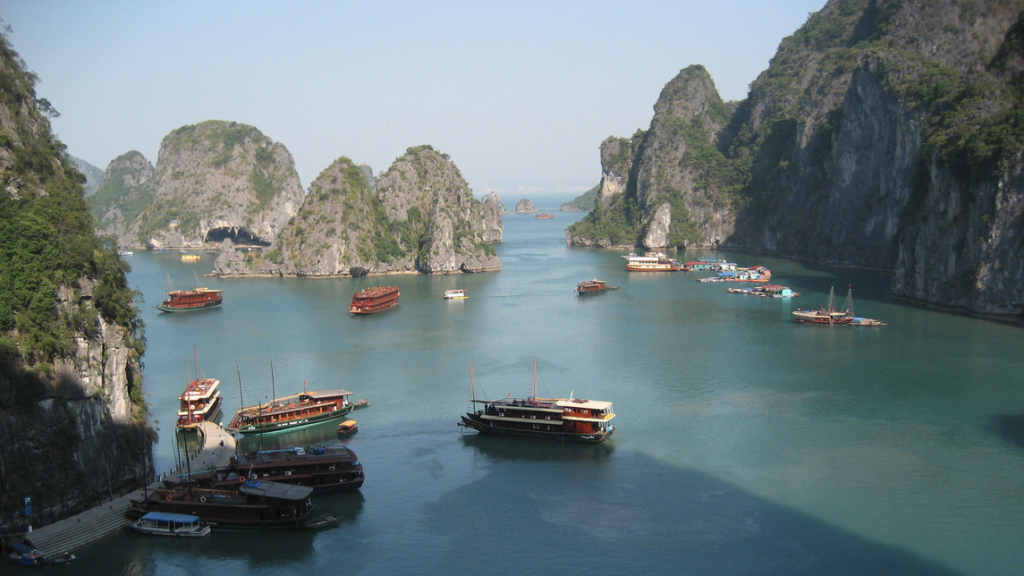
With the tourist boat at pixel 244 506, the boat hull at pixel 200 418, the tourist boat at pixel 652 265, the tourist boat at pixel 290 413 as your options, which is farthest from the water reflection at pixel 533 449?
the tourist boat at pixel 652 265

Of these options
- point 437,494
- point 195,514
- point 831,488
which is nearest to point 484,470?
point 437,494

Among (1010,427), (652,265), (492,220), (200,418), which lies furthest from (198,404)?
(492,220)

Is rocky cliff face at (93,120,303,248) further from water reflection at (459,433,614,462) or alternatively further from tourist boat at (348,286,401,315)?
water reflection at (459,433,614,462)

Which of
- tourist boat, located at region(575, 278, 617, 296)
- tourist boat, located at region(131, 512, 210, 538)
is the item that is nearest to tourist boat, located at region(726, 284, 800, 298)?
tourist boat, located at region(575, 278, 617, 296)

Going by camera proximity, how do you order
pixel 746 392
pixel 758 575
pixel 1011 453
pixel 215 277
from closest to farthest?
pixel 758 575
pixel 1011 453
pixel 746 392
pixel 215 277

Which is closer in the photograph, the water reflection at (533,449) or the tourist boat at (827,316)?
the water reflection at (533,449)

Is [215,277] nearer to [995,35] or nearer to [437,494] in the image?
[437,494]

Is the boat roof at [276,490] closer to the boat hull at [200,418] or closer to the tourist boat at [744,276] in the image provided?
the boat hull at [200,418]
